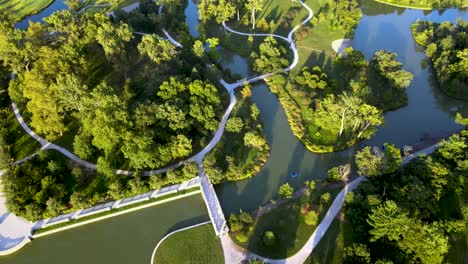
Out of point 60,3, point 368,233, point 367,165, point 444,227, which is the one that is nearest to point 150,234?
point 368,233

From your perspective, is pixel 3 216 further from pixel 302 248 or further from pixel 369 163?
pixel 369 163

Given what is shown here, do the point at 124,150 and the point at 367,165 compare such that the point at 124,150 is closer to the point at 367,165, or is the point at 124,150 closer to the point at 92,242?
the point at 92,242

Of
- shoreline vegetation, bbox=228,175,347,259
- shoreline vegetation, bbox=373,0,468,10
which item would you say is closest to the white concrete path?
shoreline vegetation, bbox=228,175,347,259

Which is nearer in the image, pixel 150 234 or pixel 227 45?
pixel 150 234

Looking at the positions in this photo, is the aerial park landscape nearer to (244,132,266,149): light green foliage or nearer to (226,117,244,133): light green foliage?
(226,117,244,133): light green foliage

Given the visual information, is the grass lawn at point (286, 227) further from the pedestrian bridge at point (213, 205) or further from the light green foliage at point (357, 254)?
the light green foliage at point (357, 254)
